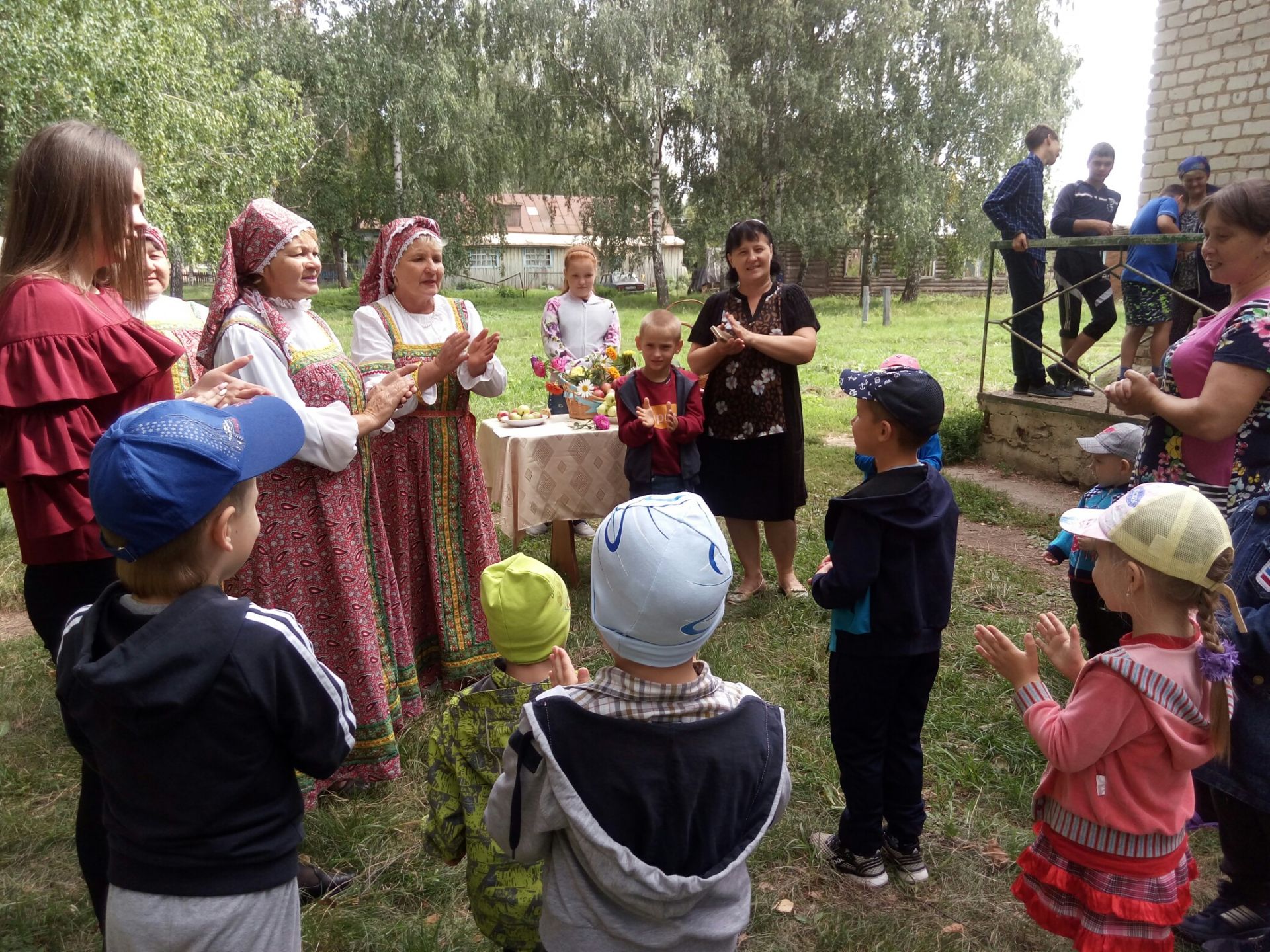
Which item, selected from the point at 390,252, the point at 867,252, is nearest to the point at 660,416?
the point at 390,252

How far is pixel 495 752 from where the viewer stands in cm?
177

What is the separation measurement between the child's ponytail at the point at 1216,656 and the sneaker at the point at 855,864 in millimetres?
1073

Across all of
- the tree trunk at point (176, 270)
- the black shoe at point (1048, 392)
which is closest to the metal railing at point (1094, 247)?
the black shoe at point (1048, 392)

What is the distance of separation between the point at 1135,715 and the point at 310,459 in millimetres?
2253

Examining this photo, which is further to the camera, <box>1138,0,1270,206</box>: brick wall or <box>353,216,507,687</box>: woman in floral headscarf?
<box>1138,0,1270,206</box>: brick wall

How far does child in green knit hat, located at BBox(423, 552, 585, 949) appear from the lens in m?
1.76

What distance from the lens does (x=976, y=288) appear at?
27359 millimetres

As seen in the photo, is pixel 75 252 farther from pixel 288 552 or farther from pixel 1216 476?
pixel 1216 476

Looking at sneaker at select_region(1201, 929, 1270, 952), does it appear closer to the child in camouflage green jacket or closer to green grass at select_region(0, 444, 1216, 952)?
green grass at select_region(0, 444, 1216, 952)

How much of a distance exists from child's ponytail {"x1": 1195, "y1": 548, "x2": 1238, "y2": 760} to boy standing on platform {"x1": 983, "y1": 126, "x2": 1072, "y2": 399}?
229 inches

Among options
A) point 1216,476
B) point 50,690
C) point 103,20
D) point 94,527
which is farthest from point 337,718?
point 103,20

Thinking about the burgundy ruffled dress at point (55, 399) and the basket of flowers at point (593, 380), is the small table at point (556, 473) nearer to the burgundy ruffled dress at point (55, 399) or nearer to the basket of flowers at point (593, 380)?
the basket of flowers at point (593, 380)

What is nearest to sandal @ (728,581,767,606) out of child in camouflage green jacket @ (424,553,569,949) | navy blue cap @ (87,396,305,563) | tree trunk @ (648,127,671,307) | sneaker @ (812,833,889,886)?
sneaker @ (812,833,889,886)

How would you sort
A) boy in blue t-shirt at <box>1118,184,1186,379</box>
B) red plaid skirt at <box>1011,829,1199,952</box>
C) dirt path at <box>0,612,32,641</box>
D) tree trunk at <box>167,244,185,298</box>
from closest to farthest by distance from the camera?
red plaid skirt at <box>1011,829,1199,952</box>
dirt path at <box>0,612,32,641</box>
boy in blue t-shirt at <box>1118,184,1186,379</box>
tree trunk at <box>167,244,185,298</box>
